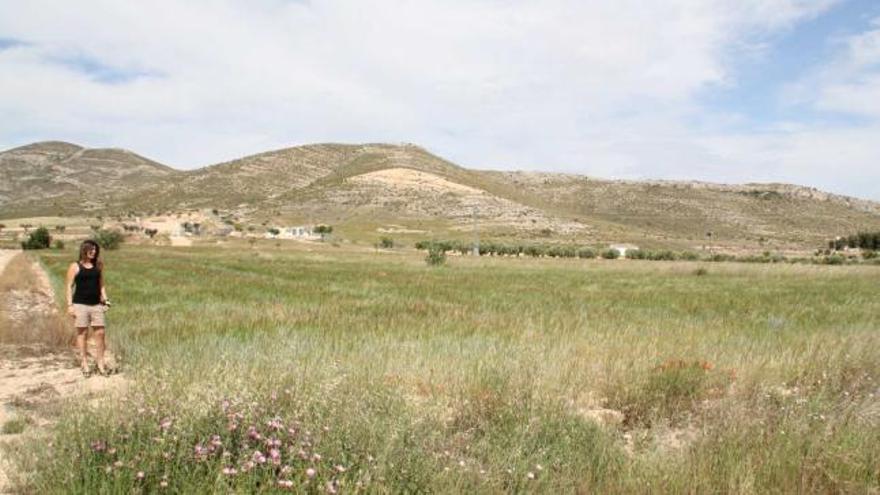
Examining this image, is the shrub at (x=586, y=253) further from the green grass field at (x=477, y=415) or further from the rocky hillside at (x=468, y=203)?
the green grass field at (x=477, y=415)

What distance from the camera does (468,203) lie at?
11938cm

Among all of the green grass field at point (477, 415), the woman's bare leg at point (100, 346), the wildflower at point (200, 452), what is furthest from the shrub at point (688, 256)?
the wildflower at point (200, 452)

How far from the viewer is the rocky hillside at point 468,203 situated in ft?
354

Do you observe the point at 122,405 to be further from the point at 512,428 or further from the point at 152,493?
the point at 512,428

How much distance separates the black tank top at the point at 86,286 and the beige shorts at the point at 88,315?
0.08 metres

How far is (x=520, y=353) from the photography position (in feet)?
30.6

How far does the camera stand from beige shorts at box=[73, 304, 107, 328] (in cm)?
1033

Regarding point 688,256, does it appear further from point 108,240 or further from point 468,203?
point 108,240

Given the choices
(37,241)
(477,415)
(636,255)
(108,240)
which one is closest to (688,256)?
(636,255)

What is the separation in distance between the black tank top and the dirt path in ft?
3.45

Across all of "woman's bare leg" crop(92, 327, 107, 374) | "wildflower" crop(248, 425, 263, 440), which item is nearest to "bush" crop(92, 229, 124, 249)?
"woman's bare leg" crop(92, 327, 107, 374)

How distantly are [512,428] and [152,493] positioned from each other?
314 centimetres

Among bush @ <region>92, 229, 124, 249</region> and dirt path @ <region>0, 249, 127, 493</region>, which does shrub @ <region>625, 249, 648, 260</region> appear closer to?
bush @ <region>92, 229, 124, 249</region>

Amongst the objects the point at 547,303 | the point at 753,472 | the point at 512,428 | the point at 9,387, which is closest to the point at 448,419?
the point at 512,428
